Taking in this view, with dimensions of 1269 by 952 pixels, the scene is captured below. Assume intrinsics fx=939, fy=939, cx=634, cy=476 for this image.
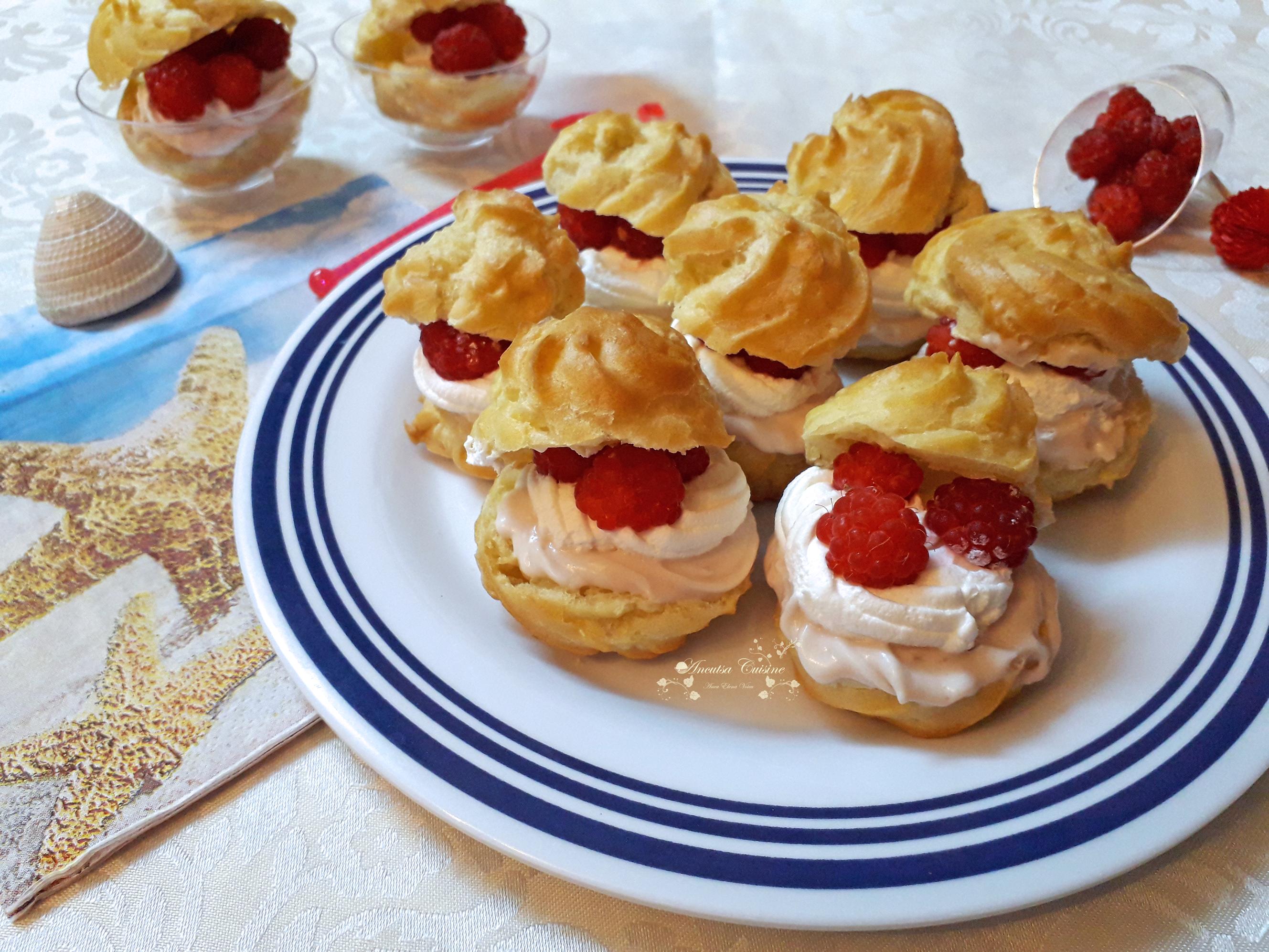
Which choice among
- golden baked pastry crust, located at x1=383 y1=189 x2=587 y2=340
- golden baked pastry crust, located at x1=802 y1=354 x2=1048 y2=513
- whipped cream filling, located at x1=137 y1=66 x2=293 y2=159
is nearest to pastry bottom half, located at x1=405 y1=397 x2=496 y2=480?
golden baked pastry crust, located at x1=383 y1=189 x2=587 y2=340

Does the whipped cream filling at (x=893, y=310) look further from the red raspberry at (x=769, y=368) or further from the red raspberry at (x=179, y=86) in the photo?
the red raspberry at (x=179, y=86)

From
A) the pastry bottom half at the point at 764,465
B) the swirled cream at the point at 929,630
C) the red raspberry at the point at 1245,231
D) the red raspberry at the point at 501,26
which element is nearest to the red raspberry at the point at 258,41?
the red raspberry at the point at 501,26

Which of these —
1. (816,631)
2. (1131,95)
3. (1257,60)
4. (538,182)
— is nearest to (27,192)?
(538,182)

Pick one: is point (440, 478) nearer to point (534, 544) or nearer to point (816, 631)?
point (534, 544)

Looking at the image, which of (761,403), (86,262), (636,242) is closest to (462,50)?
(636,242)

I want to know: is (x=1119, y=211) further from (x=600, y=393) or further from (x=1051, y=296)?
(x=600, y=393)

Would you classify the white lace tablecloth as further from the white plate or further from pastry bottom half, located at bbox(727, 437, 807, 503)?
pastry bottom half, located at bbox(727, 437, 807, 503)

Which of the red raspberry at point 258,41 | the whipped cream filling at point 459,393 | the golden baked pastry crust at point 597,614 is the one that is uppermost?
the red raspberry at point 258,41
